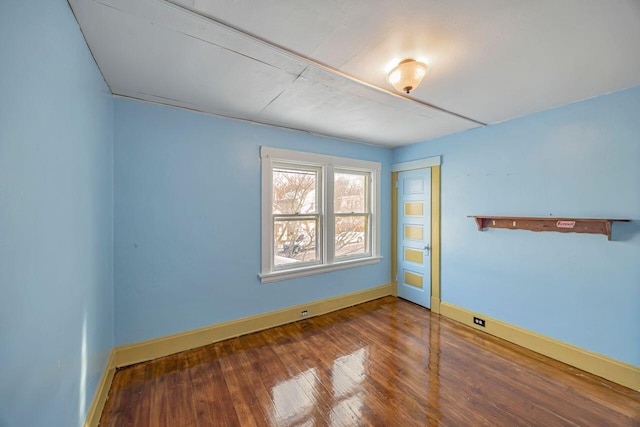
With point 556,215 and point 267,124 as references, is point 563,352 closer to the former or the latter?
point 556,215

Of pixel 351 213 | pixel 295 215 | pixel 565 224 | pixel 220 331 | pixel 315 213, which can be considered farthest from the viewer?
pixel 351 213

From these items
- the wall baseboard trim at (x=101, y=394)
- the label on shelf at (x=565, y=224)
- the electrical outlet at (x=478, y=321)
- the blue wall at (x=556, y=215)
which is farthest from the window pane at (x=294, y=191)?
the label on shelf at (x=565, y=224)

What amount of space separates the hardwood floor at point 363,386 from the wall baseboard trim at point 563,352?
0.26 ft

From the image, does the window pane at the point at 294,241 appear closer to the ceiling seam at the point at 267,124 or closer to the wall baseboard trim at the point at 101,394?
the ceiling seam at the point at 267,124

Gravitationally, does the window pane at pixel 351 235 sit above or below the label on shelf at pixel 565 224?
below

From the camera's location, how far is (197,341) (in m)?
2.63

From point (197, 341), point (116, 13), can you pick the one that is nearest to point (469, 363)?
point (197, 341)

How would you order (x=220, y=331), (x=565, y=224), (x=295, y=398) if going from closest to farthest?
(x=295, y=398) < (x=565, y=224) < (x=220, y=331)

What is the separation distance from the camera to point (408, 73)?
5.57ft

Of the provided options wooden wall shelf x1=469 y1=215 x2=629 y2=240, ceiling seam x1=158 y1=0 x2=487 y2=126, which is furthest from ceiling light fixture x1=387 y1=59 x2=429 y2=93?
wooden wall shelf x1=469 y1=215 x2=629 y2=240

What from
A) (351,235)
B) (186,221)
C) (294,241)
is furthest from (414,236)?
(186,221)

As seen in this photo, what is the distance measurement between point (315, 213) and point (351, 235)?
789mm

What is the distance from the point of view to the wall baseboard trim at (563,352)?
2.10 metres

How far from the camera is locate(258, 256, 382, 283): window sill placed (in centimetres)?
306
